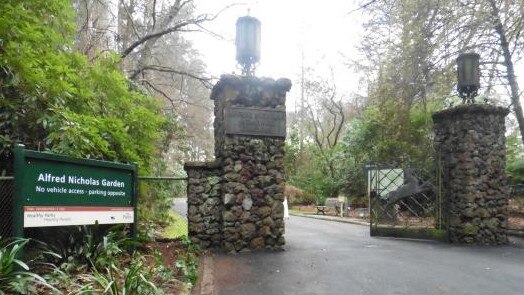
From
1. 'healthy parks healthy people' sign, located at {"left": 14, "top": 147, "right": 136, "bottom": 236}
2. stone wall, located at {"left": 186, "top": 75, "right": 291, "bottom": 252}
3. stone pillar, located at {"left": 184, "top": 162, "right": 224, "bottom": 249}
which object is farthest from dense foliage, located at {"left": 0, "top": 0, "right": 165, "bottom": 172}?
stone wall, located at {"left": 186, "top": 75, "right": 291, "bottom": 252}

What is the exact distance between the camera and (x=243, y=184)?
25.6ft

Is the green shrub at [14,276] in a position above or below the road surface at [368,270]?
above

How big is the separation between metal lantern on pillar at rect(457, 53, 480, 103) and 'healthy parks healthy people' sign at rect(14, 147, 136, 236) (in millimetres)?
7263

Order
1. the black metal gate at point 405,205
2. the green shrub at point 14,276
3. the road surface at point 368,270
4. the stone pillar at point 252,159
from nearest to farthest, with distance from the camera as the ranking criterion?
1. the green shrub at point 14,276
2. the road surface at point 368,270
3. the stone pillar at point 252,159
4. the black metal gate at point 405,205

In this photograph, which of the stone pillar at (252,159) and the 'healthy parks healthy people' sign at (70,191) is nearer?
→ the 'healthy parks healthy people' sign at (70,191)

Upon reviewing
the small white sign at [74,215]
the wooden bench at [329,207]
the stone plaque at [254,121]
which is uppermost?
the stone plaque at [254,121]

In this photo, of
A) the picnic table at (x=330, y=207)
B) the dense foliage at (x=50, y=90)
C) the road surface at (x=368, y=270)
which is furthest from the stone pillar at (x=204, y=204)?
the picnic table at (x=330, y=207)

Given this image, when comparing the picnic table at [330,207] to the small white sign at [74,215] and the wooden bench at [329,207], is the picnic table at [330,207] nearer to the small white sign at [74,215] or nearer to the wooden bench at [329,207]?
the wooden bench at [329,207]

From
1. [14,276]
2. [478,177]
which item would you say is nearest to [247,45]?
[478,177]

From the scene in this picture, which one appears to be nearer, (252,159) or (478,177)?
(252,159)

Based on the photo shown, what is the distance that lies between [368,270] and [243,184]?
104 inches

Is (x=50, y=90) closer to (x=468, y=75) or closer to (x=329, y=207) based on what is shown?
(x=468, y=75)

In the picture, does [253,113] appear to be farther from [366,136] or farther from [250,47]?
[366,136]

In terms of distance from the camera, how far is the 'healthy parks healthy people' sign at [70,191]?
4.45 m
